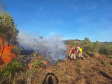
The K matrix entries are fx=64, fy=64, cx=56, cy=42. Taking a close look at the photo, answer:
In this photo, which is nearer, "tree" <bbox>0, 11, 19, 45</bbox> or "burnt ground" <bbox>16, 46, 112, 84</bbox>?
"burnt ground" <bbox>16, 46, 112, 84</bbox>

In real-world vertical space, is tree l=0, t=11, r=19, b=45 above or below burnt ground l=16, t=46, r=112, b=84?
above

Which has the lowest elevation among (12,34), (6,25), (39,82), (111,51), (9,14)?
(39,82)

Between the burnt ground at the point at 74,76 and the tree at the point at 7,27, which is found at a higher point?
the tree at the point at 7,27

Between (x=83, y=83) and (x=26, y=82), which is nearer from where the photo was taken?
(x=83, y=83)

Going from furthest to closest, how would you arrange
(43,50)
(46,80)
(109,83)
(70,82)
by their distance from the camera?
(43,50) → (46,80) → (70,82) → (109,83)

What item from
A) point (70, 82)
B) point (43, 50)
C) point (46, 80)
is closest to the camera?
point (70, 82)

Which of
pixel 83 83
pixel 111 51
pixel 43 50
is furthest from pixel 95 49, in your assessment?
pixel 83 83

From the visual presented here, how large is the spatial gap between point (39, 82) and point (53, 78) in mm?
1123

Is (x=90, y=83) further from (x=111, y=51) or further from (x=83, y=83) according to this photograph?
(x=111, y=51)

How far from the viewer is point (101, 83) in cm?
433

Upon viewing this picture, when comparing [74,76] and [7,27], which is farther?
[7,27]

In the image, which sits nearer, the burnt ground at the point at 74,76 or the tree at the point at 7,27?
the burnt ground at the point at 74,76

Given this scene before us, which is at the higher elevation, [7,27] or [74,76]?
[7,27]

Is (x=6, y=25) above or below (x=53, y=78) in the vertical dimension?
above
